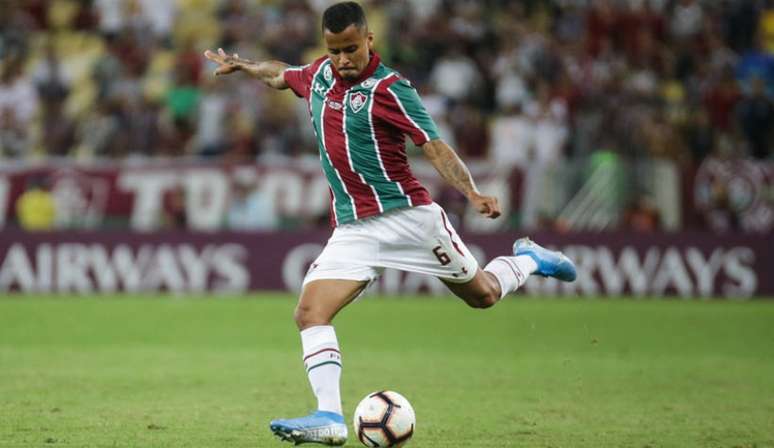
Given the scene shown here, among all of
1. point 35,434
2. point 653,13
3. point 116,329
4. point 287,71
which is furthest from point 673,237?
point 35,434

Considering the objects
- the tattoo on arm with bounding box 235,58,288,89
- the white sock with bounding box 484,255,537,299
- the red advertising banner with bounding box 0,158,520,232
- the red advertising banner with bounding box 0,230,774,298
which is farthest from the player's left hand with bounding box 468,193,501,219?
the red advertising banner with bounding box 0,158,520,232

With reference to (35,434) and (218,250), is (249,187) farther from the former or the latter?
(35,434)

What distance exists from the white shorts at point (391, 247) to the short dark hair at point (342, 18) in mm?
1163

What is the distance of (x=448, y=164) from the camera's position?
7.58 meters

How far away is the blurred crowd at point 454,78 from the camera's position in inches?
830

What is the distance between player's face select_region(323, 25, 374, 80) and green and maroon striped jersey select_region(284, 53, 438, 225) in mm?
100

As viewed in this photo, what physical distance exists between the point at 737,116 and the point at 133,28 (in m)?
11.0

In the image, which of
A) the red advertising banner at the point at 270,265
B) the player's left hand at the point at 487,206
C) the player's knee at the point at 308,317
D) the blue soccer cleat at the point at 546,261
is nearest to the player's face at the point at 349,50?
the player's left hand at the point at 487,206

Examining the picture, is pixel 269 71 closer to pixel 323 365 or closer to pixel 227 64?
pixel 227 64

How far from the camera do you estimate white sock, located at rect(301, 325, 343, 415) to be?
7242 millimetres

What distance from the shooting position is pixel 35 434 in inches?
305

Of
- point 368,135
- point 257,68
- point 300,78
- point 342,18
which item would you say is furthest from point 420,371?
point 342,18

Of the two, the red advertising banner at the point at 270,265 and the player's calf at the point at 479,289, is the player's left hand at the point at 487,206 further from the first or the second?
the red advertising banner at the point at 270,265

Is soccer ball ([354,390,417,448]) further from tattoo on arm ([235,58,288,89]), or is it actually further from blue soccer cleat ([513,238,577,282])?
tattoo on arm ([235,58,288,89])
